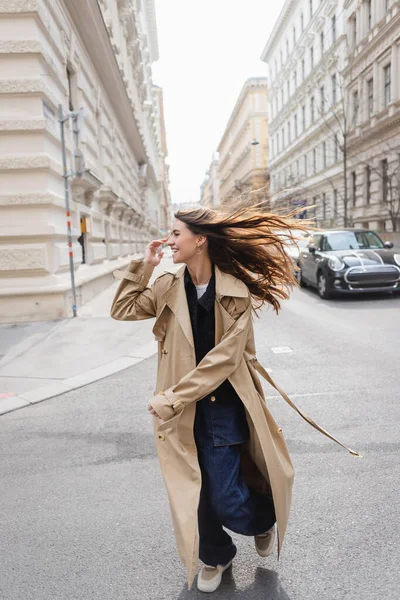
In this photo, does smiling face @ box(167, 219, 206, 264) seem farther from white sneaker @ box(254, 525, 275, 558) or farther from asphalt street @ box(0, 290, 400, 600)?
asphalt street @ box(0, 290, 400, 600)

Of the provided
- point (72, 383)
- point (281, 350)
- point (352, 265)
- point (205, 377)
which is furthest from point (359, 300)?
point (205, 377)

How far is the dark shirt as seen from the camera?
218cm

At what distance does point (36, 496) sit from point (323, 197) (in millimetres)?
39533

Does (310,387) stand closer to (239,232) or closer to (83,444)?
(83,444)

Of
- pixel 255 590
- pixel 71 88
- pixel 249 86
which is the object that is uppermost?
pixel 249 86

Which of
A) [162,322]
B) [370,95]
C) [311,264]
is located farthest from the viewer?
[370,95]

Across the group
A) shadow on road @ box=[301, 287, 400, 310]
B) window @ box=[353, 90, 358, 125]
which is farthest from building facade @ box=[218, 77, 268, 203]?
shadow on road @ box=[301, 287, 400, 310]

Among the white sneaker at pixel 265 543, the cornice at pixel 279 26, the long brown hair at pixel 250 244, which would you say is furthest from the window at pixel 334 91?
the white sneaker at pixel 265 543

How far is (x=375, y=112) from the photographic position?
2878cm

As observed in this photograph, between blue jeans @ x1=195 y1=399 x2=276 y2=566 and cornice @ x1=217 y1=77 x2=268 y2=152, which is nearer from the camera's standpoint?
blue jeans @ x1=195 y1=399 x2=276 y2=566

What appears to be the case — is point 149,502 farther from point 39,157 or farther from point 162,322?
point 39,157

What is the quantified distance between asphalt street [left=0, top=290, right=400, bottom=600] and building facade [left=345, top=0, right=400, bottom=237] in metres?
21.7

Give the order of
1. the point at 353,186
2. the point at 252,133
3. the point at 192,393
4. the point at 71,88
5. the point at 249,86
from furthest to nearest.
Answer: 1. the point at 252,133
2. the point at 249,86
3. the point at 353,186
4. the point at 71,88
5. the point at 192,393

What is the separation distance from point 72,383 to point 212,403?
382 cm
